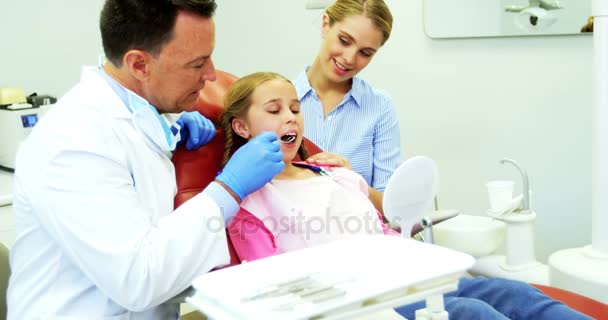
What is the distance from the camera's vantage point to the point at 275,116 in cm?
170

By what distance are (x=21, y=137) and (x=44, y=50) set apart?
589mm

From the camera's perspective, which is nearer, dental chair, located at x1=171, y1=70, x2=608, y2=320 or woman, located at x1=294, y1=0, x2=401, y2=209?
dental chair, located at x1=171, y1=70, x2=608, y2=320

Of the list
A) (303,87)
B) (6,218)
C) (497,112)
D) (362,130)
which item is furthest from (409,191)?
(6,218)

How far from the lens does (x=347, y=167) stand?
74.9 inches

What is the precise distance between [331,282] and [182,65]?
2.03 ft

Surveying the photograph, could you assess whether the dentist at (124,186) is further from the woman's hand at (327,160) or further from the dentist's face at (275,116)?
the woman's hand at (327,160)

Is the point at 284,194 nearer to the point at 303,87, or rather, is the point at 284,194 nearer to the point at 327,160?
the point at 327,160

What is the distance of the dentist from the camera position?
117cm

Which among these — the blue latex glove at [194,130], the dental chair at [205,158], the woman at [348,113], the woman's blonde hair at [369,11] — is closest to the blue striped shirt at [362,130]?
the woman at [348,113]

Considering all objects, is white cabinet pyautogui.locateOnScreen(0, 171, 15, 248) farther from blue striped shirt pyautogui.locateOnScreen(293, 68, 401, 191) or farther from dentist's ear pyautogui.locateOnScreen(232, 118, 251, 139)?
blue striped shirt pyautogui.locateOnScreen(293, 68, 401, 191)

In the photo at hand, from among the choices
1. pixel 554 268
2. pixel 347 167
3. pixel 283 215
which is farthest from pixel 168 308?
pixel 554 268

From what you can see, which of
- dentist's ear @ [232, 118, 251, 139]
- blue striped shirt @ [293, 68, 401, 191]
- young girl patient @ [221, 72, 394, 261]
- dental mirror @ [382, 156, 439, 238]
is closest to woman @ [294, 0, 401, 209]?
blue striped shirt @ [293, 68, 401, 191]

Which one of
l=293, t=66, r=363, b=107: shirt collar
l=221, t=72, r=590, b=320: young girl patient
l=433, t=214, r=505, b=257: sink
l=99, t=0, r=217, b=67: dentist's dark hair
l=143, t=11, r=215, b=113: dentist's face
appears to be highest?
l=99, t=0, r=217, b=67: dentist's dark hair

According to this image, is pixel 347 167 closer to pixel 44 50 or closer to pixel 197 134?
pixel 197 134
